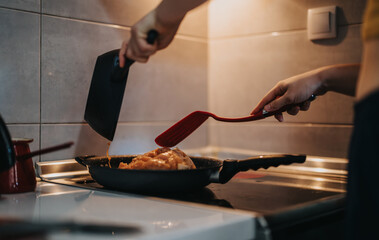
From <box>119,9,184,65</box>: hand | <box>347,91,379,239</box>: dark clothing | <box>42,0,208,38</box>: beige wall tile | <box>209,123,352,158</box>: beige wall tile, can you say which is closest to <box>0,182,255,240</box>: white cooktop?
<box>347,91,379,239</box>: dark clothing

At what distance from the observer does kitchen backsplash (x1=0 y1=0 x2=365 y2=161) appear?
114cm

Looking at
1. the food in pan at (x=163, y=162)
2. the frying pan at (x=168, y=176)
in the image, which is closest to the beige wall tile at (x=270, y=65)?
the frying pan at (x=168, y=176)

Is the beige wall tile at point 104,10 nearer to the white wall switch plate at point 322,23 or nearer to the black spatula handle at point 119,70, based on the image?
the black spatula handle at point 119,70

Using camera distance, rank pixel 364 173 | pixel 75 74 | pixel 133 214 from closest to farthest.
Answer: pixel 364 173, pixel 133 214, pixel 75 74

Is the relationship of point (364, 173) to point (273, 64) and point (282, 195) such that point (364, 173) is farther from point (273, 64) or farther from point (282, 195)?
point (273, 64)

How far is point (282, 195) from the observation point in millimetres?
943

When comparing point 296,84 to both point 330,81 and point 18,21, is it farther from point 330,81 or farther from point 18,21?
point 18,21

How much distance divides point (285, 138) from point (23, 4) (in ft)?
2.77

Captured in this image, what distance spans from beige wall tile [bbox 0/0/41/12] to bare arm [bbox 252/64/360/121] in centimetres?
62

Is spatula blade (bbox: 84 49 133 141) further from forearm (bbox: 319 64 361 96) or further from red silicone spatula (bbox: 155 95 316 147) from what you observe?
forearm (bbox: 319 64 361 96)

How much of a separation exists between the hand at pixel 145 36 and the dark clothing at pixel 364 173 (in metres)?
0.41

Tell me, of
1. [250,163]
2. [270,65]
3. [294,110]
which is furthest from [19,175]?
[270,65]

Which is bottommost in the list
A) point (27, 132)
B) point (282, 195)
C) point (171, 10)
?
point (282, 195)

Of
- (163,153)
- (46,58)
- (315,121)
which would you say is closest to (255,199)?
(163,153)
